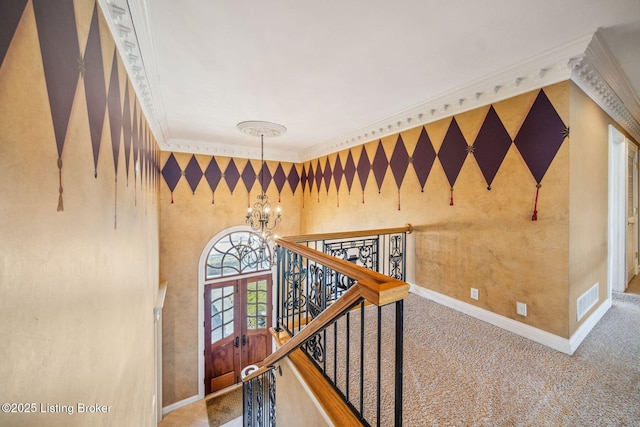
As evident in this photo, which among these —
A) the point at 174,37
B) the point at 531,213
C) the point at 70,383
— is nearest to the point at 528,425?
the point at 531,213

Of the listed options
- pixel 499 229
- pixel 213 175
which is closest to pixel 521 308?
pixel 499 229

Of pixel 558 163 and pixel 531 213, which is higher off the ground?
pixel 558 163

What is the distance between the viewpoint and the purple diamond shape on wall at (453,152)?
2.93 m

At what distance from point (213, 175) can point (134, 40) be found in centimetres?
371

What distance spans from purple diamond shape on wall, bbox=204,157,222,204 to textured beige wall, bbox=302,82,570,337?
12.7ft

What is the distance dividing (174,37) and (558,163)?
3.47m

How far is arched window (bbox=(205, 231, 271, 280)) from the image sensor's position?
5437mm

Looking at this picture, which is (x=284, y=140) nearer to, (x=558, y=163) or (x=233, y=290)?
(x=233, y=290)

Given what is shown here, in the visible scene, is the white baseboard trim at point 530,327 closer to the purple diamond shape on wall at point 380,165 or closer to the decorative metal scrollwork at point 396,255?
the decorative metal scrollwork at point 396,255

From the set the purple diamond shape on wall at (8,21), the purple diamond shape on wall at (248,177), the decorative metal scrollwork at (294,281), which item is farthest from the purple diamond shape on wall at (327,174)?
the purple diamond shape on wall at (8,21)

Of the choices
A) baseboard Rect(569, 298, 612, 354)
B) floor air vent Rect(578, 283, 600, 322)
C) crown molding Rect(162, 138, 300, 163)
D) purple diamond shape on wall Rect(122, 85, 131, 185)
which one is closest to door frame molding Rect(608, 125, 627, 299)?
baseboard Rect(569, 298, 612, 354)

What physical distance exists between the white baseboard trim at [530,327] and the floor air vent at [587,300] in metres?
0.10

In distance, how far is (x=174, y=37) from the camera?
6.59 feet

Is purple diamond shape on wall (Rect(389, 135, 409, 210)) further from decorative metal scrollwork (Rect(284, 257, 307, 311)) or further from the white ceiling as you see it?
decorative metal scrollwork (Rect(284, 257, 307, 311))
